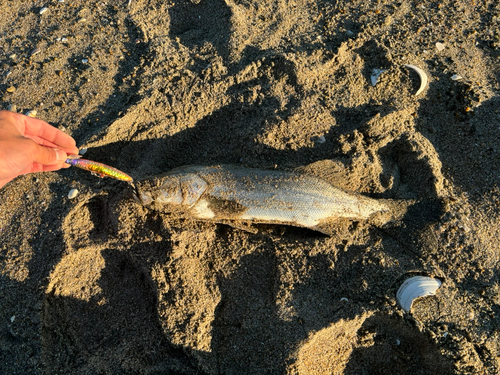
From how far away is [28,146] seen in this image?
319cm

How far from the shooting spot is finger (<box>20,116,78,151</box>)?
3.91 metres

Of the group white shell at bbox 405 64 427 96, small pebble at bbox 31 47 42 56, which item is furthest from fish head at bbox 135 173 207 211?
white shell at bbox 405 64 427 96

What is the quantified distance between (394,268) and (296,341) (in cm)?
147

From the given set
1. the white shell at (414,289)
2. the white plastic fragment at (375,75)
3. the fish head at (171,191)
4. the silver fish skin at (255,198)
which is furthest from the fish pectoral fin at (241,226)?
the white plastic fragment at (375,75)

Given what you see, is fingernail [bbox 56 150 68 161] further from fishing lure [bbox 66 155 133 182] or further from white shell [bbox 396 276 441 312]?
white shell [bbox 396 276 441 312]

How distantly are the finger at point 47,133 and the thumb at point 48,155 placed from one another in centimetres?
37

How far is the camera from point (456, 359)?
3537mm

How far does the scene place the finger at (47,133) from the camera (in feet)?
12.8

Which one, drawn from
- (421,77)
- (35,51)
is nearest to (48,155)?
(35,51)

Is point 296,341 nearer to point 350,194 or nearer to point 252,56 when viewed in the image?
point 350,194

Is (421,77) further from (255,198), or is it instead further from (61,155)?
(61,155)

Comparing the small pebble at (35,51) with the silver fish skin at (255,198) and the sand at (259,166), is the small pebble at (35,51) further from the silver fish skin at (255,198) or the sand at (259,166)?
the silver fish skin at (255,198)

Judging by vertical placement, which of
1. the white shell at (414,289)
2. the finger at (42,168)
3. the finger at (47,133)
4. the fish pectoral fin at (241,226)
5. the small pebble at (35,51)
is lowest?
the white shell at (414,289)

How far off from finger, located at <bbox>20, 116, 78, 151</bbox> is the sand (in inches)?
9.7
